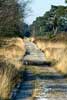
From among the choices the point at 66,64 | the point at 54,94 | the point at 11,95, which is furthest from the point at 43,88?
the point at 66,64

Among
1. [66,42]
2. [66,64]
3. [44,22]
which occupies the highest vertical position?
[66,64]

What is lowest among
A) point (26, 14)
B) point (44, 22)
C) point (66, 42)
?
point (44, 22)

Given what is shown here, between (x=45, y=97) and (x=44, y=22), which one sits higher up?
(x=45, y=97)

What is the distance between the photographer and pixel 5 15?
17781 mm

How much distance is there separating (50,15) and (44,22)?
61.2 ft

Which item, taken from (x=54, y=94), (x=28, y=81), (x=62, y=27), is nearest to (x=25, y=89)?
(x=54, y=94)

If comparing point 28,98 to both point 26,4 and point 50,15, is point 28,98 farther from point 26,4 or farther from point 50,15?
point 50,15

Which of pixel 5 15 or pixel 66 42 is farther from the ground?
pixel 5 15

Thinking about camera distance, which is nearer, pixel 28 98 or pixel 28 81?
pixel 28 98

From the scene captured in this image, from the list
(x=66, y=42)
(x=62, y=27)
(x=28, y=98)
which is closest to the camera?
(x=28, y=98)

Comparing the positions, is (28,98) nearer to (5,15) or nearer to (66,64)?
(5,15)

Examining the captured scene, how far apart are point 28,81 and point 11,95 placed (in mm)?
6439

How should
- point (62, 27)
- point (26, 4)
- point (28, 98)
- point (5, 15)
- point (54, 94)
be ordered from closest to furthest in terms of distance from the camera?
point (28, 98)
point (54, 94)
point (5, 15)
point (26, 4)
point (62, 27)

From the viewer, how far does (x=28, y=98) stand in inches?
593
